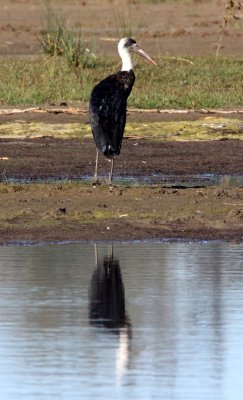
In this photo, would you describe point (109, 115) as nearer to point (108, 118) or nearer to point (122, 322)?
point (108, 118)

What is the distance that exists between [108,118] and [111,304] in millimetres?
4660

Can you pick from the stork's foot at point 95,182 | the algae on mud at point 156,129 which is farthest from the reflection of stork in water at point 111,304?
the algae on mud at point 156,129

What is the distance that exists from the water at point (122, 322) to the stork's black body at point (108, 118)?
2432 millimetres

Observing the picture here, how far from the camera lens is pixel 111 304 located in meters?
8.58

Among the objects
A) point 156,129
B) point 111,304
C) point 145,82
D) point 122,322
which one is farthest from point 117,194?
point 145,82

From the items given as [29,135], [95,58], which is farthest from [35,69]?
[29,135]

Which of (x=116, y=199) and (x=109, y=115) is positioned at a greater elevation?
(x=109, y=115)

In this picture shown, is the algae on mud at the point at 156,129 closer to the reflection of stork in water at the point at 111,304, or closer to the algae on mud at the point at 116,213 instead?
the algae on mud at the point at 116,213

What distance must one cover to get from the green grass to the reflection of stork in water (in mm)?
9820

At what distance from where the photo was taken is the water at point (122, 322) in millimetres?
6754

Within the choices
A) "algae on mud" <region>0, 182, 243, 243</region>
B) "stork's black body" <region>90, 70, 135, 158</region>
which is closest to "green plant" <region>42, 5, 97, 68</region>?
"stork's black body" <region>90, 70, 135, 158</region>

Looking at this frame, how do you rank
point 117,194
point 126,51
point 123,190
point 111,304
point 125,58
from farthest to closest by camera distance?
point 126,51
point 125,58
point 123,190
point 117,194
point 111,304

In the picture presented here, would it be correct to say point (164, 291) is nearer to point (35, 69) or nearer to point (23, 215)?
point (23, 215)

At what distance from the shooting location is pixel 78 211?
11883 mm
